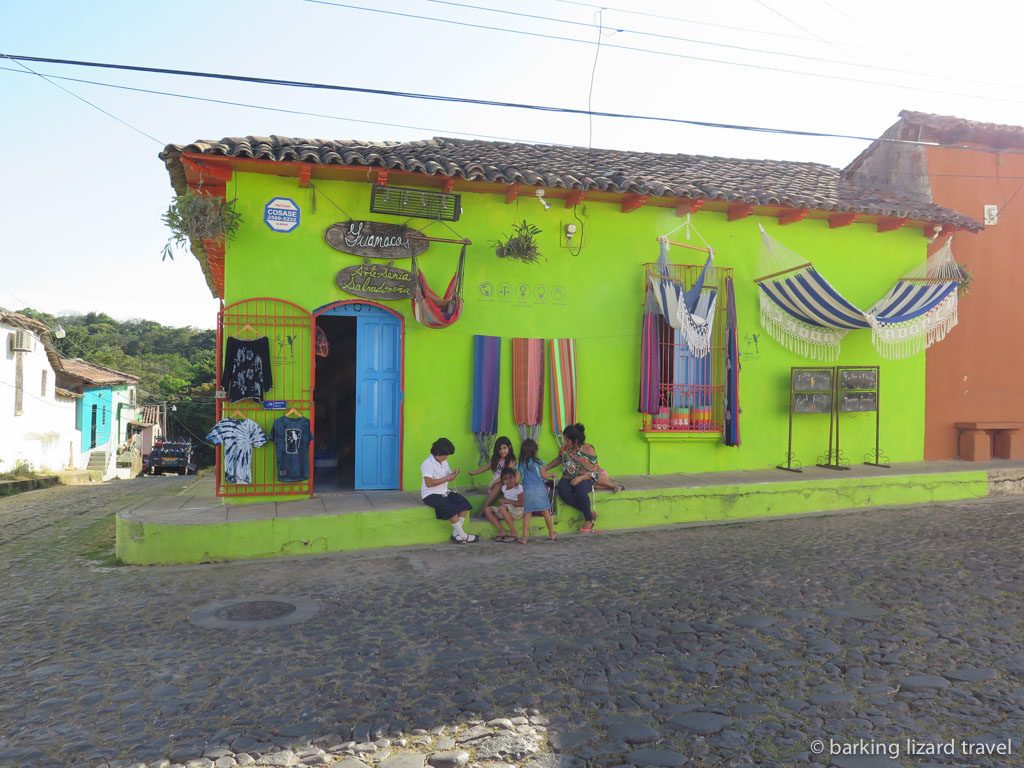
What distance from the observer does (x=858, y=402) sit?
1000 centimetres

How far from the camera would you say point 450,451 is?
24.5 ft

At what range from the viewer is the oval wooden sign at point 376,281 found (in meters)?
8.10

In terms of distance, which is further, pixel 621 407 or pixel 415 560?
pixel 621 407

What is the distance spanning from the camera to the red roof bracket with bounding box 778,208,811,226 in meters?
9.72

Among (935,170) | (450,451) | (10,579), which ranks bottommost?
(10,579)

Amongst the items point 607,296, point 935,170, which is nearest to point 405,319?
point 607,296

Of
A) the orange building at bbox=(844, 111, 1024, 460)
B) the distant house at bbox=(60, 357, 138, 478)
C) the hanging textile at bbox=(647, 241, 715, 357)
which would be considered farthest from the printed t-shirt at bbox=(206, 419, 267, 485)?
the distant house at bbox=(60, 357, 138, 478)

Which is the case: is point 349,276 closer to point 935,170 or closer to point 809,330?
point 809,330

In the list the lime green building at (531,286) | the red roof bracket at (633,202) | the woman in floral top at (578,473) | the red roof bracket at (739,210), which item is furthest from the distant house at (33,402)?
the red roof bracket at (739,210)

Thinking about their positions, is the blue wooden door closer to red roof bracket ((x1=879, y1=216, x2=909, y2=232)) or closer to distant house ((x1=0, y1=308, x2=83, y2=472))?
red roof bracket ((x1=879, y1=216, x2=909, y2=232))

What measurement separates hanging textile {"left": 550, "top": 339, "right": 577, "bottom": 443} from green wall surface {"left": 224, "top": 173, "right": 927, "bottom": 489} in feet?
0.40

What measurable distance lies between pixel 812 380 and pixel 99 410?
95.4 ft


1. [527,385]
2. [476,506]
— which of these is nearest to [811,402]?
[527,385]

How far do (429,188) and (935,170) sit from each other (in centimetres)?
835
